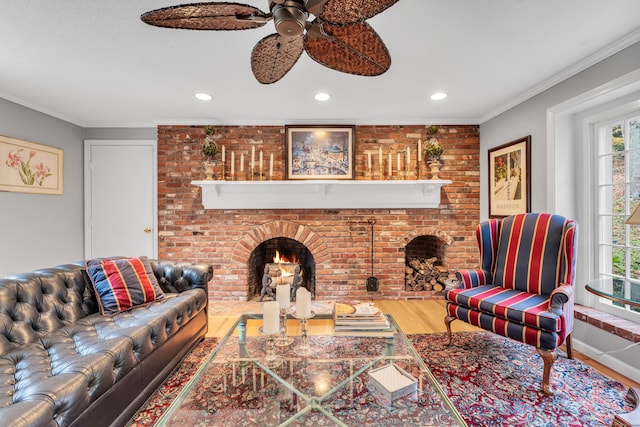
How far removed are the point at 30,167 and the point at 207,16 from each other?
320 centimetres

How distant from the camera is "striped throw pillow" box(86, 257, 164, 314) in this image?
1942mm

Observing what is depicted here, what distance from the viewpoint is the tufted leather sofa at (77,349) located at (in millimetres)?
1096

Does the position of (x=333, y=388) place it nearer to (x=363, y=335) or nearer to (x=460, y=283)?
(x=363, y=335)

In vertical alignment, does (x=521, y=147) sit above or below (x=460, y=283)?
above

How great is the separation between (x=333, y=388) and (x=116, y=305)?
5.23 feet

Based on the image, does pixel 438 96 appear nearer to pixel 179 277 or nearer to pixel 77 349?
pixel 179 277

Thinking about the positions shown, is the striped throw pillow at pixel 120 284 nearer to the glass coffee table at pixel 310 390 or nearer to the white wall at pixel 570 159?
the glass coffee table at pixel 310 390

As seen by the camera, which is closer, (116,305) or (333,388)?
(333,388)

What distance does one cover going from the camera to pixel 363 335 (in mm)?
1734

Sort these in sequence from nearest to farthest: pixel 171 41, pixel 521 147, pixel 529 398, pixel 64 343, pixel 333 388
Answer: pixel 333 388 < pixel 64 343 < pixel 529 398 < pixel 171 41 < pixel 521 147

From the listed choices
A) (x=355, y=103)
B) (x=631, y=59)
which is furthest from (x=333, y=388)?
(x=631, y=59)

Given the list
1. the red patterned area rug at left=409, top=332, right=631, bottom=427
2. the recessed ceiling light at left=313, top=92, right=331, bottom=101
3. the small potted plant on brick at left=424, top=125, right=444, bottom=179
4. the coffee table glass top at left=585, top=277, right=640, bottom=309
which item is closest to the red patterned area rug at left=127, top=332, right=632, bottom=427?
the red patterned area rug at left=409, top=332, right=631, bottom=427

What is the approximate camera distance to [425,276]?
3646 millimetres

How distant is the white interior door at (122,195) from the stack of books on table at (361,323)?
111 inches
